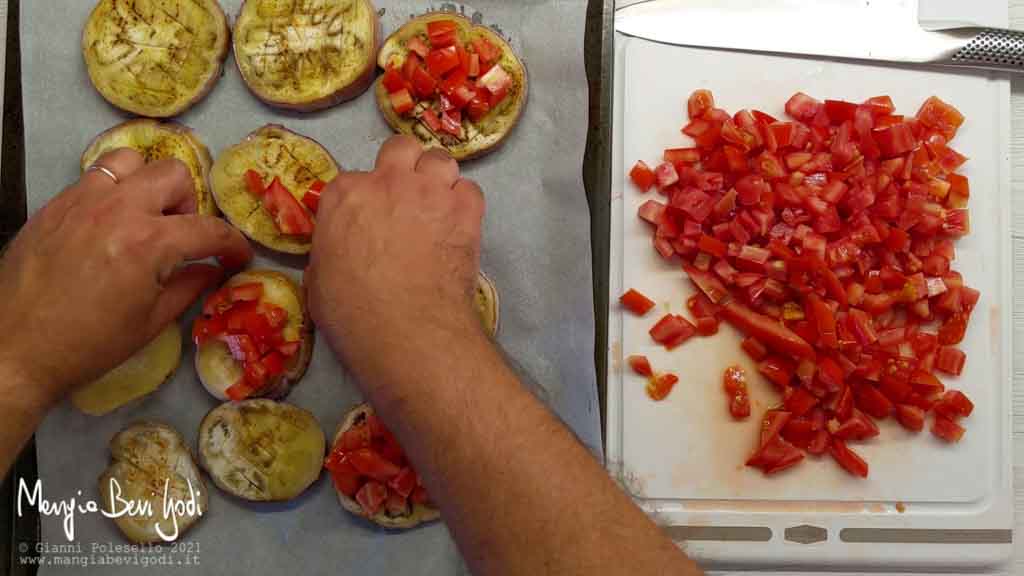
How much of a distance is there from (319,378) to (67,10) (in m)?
1.29

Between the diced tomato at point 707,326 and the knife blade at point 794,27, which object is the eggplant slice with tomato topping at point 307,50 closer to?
the knife blade at point 794,27

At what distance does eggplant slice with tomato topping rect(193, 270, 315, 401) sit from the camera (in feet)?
6.92

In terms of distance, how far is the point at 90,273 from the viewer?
70.6 inches

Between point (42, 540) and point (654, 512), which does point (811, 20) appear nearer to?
point (654, 512)

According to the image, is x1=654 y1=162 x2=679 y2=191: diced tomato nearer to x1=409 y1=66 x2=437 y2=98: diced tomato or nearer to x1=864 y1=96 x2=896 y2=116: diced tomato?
x1=864 y1=96 x2=896 y2=116: diced tomato

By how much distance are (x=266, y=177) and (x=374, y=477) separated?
89 cm

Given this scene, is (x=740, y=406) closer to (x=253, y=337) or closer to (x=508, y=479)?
(x=508, y=479)

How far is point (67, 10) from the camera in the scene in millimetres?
2252

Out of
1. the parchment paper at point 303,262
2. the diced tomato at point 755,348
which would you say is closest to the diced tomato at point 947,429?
the diced tomato at point 755,348

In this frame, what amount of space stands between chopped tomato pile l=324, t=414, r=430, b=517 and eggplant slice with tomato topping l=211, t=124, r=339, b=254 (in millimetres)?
549

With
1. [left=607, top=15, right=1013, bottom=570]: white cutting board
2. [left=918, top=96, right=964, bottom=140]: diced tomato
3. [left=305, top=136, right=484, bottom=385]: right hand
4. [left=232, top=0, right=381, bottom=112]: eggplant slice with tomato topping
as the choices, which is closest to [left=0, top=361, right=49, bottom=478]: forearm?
[left=305, top=136, right=484, bottom=385]: right hand

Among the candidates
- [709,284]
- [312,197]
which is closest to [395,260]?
[312,197]

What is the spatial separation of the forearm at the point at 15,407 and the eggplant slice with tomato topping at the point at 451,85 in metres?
1.13

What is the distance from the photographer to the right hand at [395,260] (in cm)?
166
